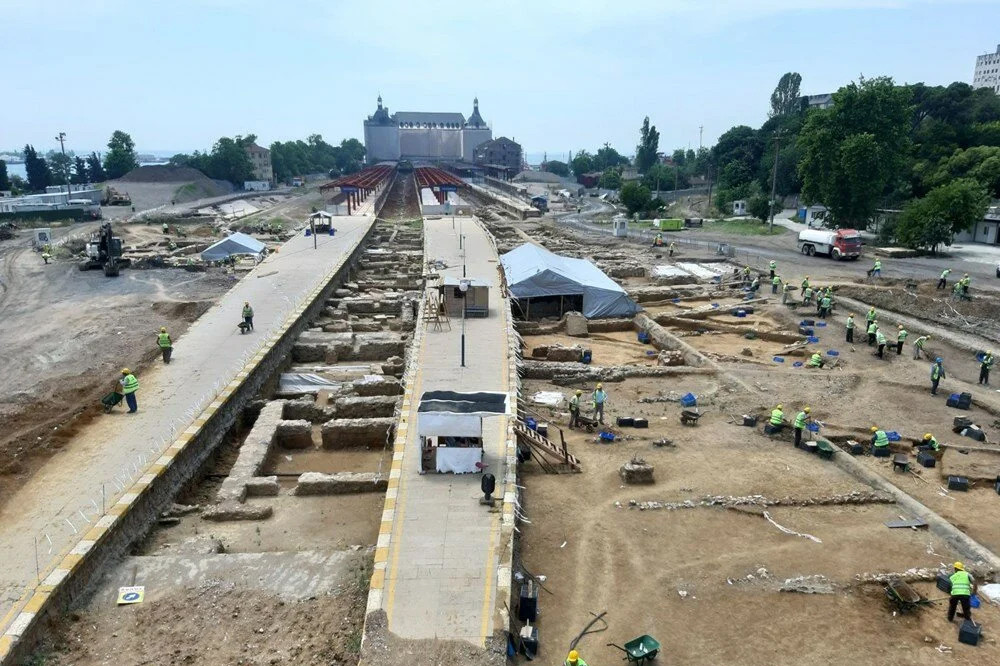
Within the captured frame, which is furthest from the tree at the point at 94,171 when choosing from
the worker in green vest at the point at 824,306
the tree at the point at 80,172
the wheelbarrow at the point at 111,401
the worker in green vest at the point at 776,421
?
the worker in green vest at the point at 776,421

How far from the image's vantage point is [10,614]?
9.46 metres

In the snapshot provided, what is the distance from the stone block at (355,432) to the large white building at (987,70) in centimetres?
17787

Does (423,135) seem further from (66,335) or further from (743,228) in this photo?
(66,335)

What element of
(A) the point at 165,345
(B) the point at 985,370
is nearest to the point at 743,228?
(B) the point at 985,370

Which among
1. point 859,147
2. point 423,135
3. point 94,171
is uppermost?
point 423,135

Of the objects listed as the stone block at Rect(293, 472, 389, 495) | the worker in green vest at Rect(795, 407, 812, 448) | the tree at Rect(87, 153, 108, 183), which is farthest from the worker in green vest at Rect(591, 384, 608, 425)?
the tree at Rect(87, 153, 108, 183)

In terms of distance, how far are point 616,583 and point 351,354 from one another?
1455cm

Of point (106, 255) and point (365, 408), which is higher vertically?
point (106, 255)

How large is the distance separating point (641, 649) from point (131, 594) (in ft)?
25.8

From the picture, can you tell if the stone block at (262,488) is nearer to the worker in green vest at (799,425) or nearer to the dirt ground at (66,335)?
the dirt ground at (66,335)

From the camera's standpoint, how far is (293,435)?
56.4 ft

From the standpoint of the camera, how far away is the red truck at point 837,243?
131 feet

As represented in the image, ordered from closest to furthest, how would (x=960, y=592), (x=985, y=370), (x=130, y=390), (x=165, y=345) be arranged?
(x=960, y=592) → (x=130, y=390) → (x=165, y=345) → (x=985, y=370)

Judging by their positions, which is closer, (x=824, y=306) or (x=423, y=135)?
(x=824, y=306)
